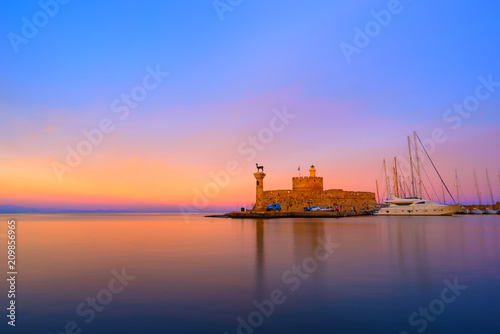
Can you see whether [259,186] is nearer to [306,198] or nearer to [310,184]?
[306,198]

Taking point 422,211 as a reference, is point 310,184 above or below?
above

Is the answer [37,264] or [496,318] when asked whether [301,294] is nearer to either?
[496,318]

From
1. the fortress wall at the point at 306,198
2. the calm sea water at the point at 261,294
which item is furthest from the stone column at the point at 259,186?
the calm sea water at the point at 261,294

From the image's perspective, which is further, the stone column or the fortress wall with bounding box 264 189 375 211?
the fortress wall with bounding box 264 189 375 211

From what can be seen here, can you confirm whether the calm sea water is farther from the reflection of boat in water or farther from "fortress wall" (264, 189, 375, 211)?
"fortress wall" (264, 189, 375, 211)

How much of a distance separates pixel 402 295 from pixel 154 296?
16.2 ft

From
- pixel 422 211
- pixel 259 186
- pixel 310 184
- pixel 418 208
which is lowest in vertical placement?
pixel 422 211

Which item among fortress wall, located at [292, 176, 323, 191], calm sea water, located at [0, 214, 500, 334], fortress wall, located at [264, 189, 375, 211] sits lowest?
calm sea water, located at [0, 214, 500, 334]

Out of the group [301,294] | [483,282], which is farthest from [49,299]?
[483,282]

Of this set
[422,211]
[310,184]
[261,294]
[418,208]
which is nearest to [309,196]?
Result: [310,184]

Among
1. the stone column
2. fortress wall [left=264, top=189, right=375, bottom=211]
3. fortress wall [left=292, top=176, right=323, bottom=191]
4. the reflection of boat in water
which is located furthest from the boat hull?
the stone column

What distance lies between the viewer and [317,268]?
364 inches

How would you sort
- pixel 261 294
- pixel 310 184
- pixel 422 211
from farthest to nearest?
pixel 310 184 → pixel 422 211 → pixel 261 294

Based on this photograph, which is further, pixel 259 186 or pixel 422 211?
pixel 422 211
